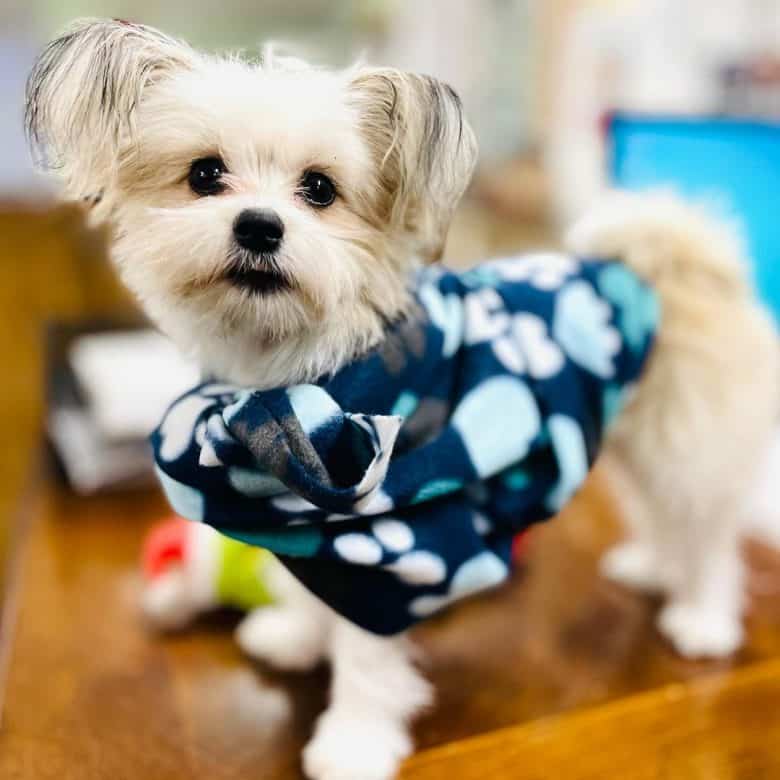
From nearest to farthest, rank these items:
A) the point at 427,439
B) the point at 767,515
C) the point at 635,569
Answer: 1. the point at 427,439
2. the point at 635,569
3. the point at 767,515

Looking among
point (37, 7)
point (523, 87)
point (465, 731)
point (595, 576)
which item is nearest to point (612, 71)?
point (523, 87)

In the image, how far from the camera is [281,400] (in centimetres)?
57

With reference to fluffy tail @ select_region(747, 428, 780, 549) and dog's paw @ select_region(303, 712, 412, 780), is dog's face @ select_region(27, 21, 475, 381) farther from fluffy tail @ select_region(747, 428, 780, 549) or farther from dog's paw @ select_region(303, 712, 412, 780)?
fluffy tail @ select_region(747, 428, 780, 549)

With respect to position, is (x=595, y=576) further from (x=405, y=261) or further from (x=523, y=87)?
(x=523, y=87)

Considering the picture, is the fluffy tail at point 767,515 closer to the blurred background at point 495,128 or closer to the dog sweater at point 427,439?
the blurred background at point 495,128

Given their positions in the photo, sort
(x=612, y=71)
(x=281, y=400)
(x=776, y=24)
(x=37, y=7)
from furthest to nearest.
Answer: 1. (x=37, y=7)
2. (x=612, y=71)
3. (x=776, y=24)
4. (x=281, y=400)

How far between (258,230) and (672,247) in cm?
50

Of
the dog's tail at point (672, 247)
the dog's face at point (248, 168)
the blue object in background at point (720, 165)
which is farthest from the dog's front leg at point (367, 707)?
the blue object in background at point (720, 165)

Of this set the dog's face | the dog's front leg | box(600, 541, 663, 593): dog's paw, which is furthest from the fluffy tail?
the dog's face

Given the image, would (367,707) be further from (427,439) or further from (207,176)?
(207,176)

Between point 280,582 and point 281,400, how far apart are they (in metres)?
0.38

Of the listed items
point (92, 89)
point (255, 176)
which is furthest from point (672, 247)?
point (92, 89)

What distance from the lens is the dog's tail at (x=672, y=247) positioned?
843 mm

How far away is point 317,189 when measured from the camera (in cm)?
61
